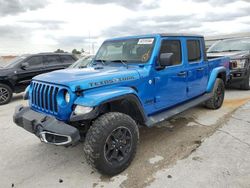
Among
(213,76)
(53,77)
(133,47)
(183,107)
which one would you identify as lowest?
(183,107)

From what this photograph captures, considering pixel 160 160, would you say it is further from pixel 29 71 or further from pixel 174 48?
pixel 29 71

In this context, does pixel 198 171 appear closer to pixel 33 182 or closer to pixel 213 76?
pixel 33 182

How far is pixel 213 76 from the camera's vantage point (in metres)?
5.98

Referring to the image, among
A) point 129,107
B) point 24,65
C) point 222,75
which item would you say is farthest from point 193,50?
Result: point 24,65

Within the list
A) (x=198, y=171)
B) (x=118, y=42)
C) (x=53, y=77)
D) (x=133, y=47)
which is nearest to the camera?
(x=198, y=171)

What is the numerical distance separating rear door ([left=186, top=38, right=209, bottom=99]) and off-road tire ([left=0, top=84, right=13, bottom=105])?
6.24 metres

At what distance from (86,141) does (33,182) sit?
93 cm

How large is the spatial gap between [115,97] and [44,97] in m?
1.02

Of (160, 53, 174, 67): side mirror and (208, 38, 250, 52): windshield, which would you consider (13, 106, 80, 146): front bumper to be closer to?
(160, 53, 174, 67): side mirror

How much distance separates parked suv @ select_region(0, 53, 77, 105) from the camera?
8.52 meters

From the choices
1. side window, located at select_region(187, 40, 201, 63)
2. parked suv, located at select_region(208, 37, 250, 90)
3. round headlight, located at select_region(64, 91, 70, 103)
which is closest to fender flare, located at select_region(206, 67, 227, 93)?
side window, located at select_region(187, 40, 201, 63)

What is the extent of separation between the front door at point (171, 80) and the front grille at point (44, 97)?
1656 millimetres

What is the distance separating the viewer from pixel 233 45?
9.12m

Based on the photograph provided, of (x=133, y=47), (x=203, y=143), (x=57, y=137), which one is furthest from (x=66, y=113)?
(x=203, y=143)
